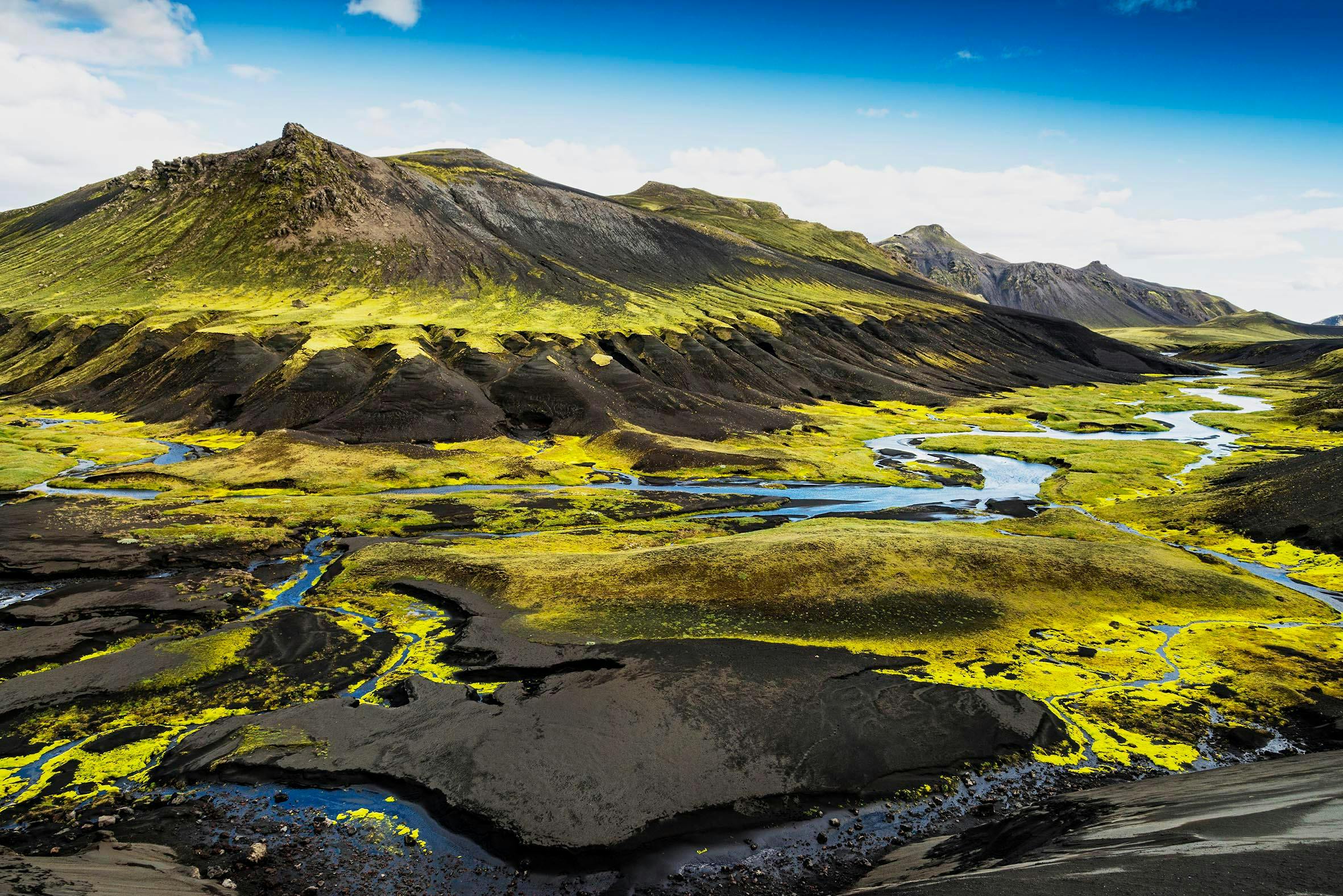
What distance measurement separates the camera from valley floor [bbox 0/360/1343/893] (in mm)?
28609

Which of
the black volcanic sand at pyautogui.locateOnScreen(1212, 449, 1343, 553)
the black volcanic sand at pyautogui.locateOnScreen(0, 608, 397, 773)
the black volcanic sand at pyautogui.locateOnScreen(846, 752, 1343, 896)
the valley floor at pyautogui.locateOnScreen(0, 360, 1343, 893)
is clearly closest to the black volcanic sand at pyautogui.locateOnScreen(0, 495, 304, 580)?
the valley floor at pyautogui.locateOnScreen(0, 360, 1343, 893)

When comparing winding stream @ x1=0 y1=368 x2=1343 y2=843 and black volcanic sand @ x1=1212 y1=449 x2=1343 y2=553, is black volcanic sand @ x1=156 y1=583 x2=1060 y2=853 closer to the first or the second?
winding stream @ x1=0 y1=368 x2=1343 y2=843

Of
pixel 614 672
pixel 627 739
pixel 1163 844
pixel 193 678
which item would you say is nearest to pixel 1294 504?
pixel 1163 844

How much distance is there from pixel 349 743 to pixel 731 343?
174 m

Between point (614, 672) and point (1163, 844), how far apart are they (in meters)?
26.6

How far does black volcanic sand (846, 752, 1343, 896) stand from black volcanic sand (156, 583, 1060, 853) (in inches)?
220

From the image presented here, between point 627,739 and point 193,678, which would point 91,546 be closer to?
point 193,678

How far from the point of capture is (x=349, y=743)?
33.3 metres

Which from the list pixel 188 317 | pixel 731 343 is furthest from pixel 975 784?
pixel 188 317

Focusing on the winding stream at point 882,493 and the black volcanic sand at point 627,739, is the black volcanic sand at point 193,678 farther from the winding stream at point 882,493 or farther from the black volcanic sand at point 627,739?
the black volcanic sand at point 627,739

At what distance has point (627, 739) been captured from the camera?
34500 mm

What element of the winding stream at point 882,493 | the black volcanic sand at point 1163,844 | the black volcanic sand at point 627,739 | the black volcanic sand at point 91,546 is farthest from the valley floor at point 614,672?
the black volcanic sand at point 1163,844

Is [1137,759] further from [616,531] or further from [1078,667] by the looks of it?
[616,531]

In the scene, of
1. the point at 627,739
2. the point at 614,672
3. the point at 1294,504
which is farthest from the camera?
the point at 1294,504
